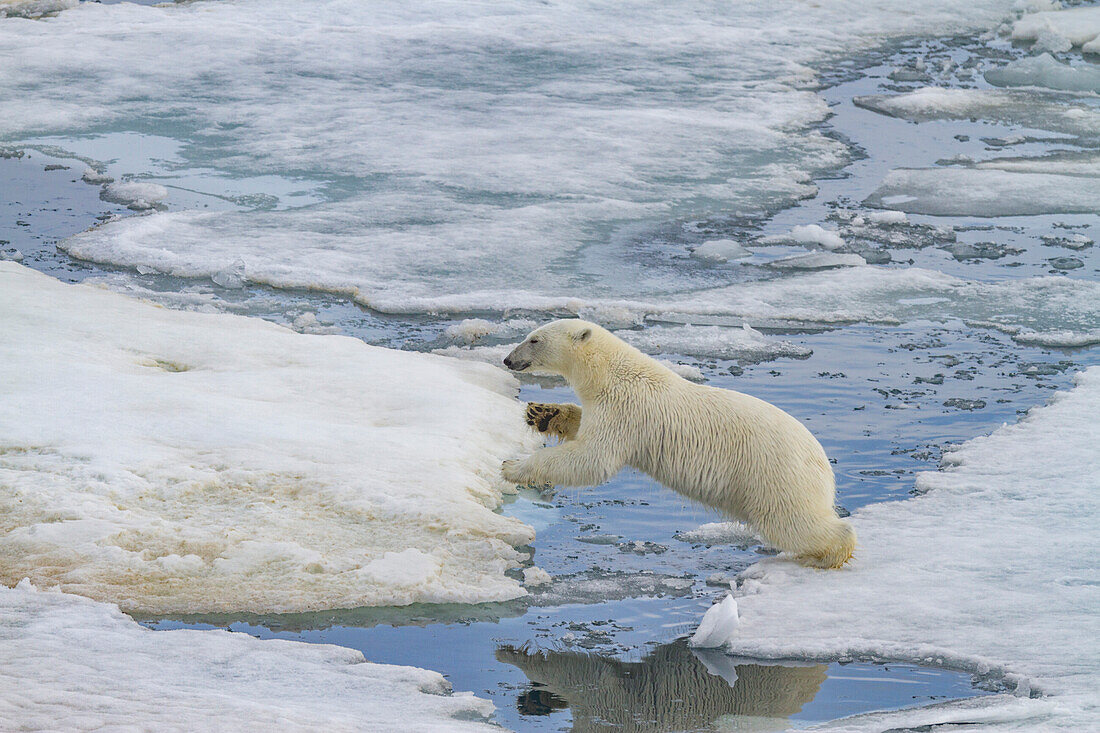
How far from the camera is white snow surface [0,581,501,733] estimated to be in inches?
125

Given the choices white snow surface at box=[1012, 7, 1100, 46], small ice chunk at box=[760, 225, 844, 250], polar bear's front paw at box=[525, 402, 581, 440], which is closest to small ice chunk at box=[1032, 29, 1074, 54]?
white snow surface at box=[1012, 7, 1100, 46]

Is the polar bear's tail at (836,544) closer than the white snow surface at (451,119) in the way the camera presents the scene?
Yes

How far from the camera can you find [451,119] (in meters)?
12.6

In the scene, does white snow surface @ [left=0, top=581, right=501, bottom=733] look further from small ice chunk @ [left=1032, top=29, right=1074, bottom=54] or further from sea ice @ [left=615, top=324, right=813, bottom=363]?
small ice chunk @ [left=1032, top=29, right=1074, bottom=54]

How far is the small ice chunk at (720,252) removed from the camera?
9148 mm

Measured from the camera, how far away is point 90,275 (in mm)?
8383

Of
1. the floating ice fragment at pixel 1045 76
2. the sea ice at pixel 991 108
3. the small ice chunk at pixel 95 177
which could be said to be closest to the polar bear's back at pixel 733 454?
the small ice chunk at pixel 95 177

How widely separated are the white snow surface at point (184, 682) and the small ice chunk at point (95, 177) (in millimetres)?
7412

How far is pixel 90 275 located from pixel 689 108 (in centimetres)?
745

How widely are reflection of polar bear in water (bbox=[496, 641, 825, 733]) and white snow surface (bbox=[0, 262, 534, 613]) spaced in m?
0.55

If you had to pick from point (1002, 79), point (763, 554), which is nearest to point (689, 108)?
point (1002, 79)

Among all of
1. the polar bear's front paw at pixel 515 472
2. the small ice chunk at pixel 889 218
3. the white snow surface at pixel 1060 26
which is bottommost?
the polar bear's front paw at pixel 515 472

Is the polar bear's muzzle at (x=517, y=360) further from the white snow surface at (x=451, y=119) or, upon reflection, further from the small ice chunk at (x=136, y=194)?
the small ice chunk at (x=136, y=194)

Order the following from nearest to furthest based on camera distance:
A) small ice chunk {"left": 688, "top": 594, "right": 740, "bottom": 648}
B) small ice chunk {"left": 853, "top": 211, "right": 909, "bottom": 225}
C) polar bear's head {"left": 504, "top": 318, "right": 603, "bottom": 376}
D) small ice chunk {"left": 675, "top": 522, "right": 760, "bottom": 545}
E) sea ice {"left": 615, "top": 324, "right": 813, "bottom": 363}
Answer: small ice chunk {"left": 688, "top": 594, "right": 740, "bottom": 648}
small ice chunk {"left": 675, "top": 522, "right": 760, "bottom": 545}
polar bear's head {"left": 504, "top": 318, "right": 603, "bottom": 376}
sea ice {"left": 615, "top": 324, "right": 813, "bottom": 363}
small ice chunk {"left": 853, "top": 211, "right": 909, "bottom": 225}
